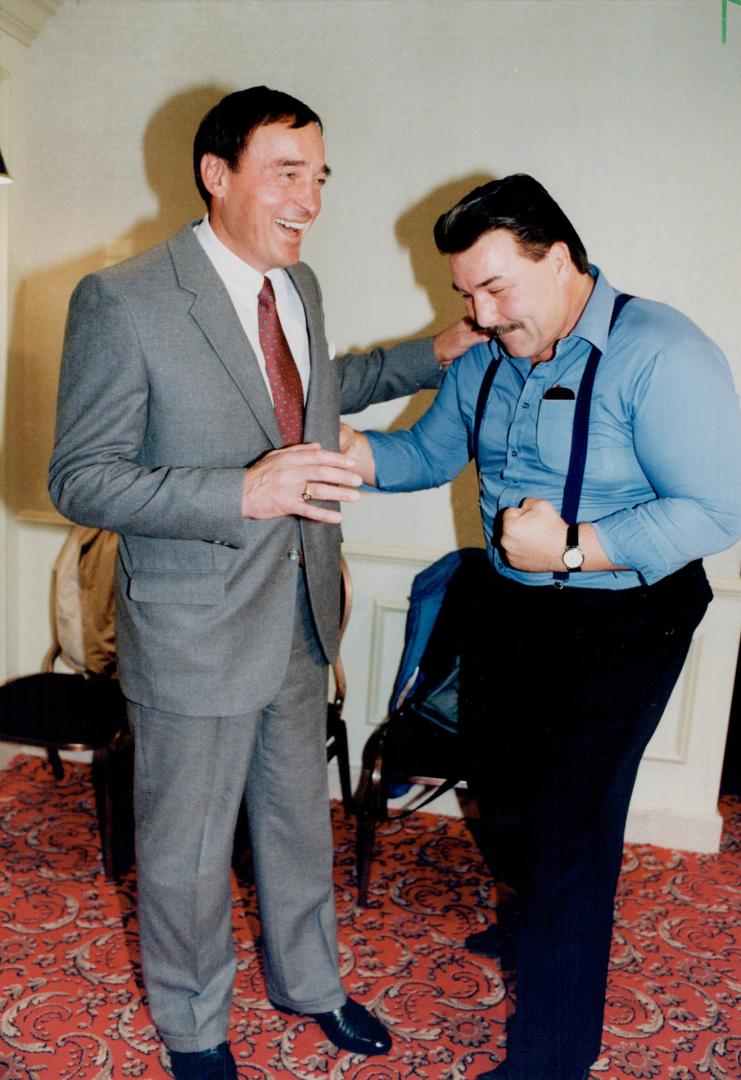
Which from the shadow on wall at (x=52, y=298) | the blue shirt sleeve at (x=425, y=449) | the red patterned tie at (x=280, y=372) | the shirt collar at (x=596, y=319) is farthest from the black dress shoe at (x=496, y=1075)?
the shadow on wall at (x=52, y=298)

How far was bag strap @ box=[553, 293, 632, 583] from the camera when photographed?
180 centimetres

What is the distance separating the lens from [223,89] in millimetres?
3121

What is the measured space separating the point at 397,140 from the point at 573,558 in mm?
1855

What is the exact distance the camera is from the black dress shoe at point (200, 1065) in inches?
79.1

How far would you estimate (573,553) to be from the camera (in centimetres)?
177

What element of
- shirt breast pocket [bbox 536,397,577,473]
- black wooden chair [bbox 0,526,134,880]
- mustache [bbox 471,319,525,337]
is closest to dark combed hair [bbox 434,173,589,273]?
mustache [bbox 471,319,525,337]

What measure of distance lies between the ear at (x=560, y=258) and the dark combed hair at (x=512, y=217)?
11 millimetres

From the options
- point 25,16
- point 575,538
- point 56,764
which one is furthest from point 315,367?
point 56,764

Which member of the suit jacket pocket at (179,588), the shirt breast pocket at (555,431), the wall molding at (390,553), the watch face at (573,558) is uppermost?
the shirt breast pocket at (555,431)

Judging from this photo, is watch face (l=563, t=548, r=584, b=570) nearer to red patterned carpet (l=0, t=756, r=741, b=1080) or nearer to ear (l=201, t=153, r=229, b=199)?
ear (l=201, t=153, r=229, b=199)

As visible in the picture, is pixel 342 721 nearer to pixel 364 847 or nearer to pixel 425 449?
pixel 364 847

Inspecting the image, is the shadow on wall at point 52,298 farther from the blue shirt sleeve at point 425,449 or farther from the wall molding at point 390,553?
the blue shirt sleeve at point 425,449

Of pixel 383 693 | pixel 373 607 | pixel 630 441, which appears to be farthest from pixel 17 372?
pixel 630 441

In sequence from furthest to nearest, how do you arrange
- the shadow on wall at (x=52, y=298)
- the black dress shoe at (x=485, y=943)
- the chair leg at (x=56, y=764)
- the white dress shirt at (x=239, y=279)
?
the chair leg at (x=56, y=764)
the shadow on wall at (x=52, y=298)
the black dress shoe at (x=485, y=943)
the white dress shirt at (x=239, y=279)
